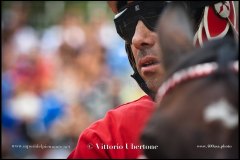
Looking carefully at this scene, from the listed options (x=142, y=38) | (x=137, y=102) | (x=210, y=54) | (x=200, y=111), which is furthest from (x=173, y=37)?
(x=137, y=102)

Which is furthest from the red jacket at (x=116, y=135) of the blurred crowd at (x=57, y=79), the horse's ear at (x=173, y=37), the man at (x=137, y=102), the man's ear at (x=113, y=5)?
the blurred crowd at (x=57, y=79)

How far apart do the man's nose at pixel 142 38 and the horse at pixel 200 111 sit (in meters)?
0.64

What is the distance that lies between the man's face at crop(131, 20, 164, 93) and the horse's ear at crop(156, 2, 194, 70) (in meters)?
0.50

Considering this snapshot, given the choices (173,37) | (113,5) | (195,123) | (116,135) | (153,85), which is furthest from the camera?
(113,5)

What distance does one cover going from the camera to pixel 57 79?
566 centimetres

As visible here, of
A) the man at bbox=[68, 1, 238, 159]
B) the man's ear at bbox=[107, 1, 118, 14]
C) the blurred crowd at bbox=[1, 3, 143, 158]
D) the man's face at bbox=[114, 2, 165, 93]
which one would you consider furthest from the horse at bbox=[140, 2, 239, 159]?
the blurred crowd at bbox=[1, 3, 143, 158]

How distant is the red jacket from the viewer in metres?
1.77

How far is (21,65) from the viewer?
18.5 feet

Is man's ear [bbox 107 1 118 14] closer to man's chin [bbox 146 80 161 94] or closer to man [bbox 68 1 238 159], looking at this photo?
man [bbox 68 1 238 159]

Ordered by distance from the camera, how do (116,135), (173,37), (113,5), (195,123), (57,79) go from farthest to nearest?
1. (57,79)
2. (113,5)
3. (116,135)
4. (173,37)
5. (195,123)

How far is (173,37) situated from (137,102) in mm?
679

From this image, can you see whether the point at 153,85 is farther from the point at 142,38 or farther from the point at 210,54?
the point at 210,54

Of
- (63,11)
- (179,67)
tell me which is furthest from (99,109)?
(179,67)

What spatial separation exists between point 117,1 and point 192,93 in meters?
0.91
